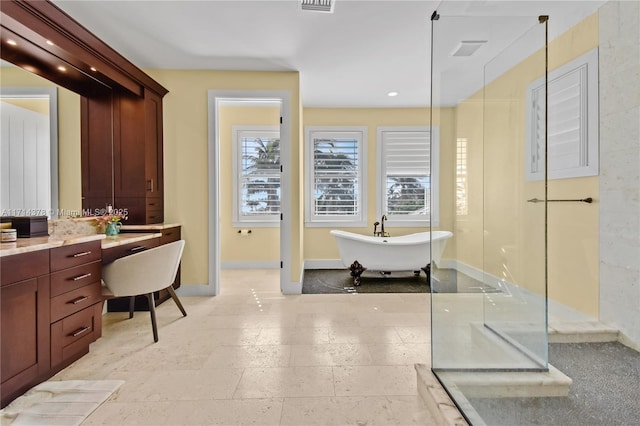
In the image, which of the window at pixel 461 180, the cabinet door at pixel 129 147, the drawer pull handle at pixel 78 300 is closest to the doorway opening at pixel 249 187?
the cabinet door at pixel 129 147

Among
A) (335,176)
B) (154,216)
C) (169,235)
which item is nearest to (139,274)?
(169,235)

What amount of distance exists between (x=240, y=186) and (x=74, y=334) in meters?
3.29

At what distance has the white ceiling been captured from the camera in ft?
6.86

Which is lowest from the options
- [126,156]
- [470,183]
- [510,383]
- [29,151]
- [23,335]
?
[510,383]

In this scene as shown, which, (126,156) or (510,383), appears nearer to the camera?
(510,383)

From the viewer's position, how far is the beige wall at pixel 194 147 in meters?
3.51

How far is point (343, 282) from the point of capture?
13.5ft

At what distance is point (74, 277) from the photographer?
6.52 feet

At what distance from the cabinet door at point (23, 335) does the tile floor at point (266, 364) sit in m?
0.22

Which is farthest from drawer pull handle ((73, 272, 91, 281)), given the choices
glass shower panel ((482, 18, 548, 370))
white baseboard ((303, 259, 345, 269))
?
white baseboard ((303, 259, 345, 269))

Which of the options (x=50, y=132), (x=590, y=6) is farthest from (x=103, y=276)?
(x=590, y=6)

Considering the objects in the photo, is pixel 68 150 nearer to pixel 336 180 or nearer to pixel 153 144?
pixel 153 144

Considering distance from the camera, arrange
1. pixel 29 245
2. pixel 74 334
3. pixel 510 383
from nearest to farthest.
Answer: pixel 510 383
pixel 29 245
pixel 74 334

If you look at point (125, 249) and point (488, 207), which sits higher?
point (488, 207)
